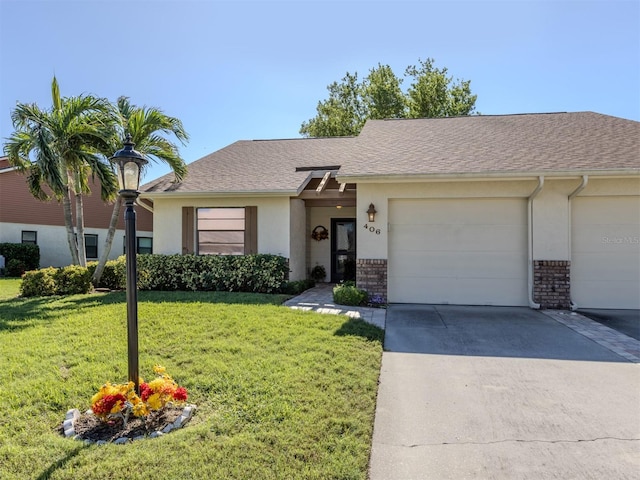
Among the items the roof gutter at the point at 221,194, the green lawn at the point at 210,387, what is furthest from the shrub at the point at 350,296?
the roof gutter at the point at 221,194

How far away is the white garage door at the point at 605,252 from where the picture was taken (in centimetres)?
770

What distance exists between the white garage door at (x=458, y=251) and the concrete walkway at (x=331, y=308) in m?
1.34

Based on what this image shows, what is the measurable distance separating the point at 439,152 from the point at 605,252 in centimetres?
417

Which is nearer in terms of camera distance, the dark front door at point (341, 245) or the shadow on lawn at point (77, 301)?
the shadow on lawn at point (77, 301)

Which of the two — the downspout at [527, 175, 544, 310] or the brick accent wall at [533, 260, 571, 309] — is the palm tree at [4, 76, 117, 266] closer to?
the downspout at [527, 175, 544, 310]

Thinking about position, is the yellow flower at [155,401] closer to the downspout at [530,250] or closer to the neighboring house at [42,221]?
the downspout at [530,250]

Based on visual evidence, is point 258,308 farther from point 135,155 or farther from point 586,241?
point 586,241

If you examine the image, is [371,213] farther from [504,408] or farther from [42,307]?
[42,307]

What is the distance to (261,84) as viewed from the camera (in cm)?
1190

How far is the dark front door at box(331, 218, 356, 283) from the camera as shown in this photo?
1220 centimetres

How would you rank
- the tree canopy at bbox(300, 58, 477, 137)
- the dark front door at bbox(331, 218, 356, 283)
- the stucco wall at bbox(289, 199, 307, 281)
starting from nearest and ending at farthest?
1. the stucco wall at bbox(289, 199, 307, 281)
2. the dark front door at bbox(331, 218, 356, 283)
3. the tree canopy at bbox(300, 58, 477, 137)

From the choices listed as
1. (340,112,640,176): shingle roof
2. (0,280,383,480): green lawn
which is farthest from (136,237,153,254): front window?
(340,112,640,176): shingle roof

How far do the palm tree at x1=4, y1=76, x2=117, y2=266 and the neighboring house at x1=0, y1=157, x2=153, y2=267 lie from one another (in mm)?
8612

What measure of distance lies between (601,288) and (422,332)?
4.81m
